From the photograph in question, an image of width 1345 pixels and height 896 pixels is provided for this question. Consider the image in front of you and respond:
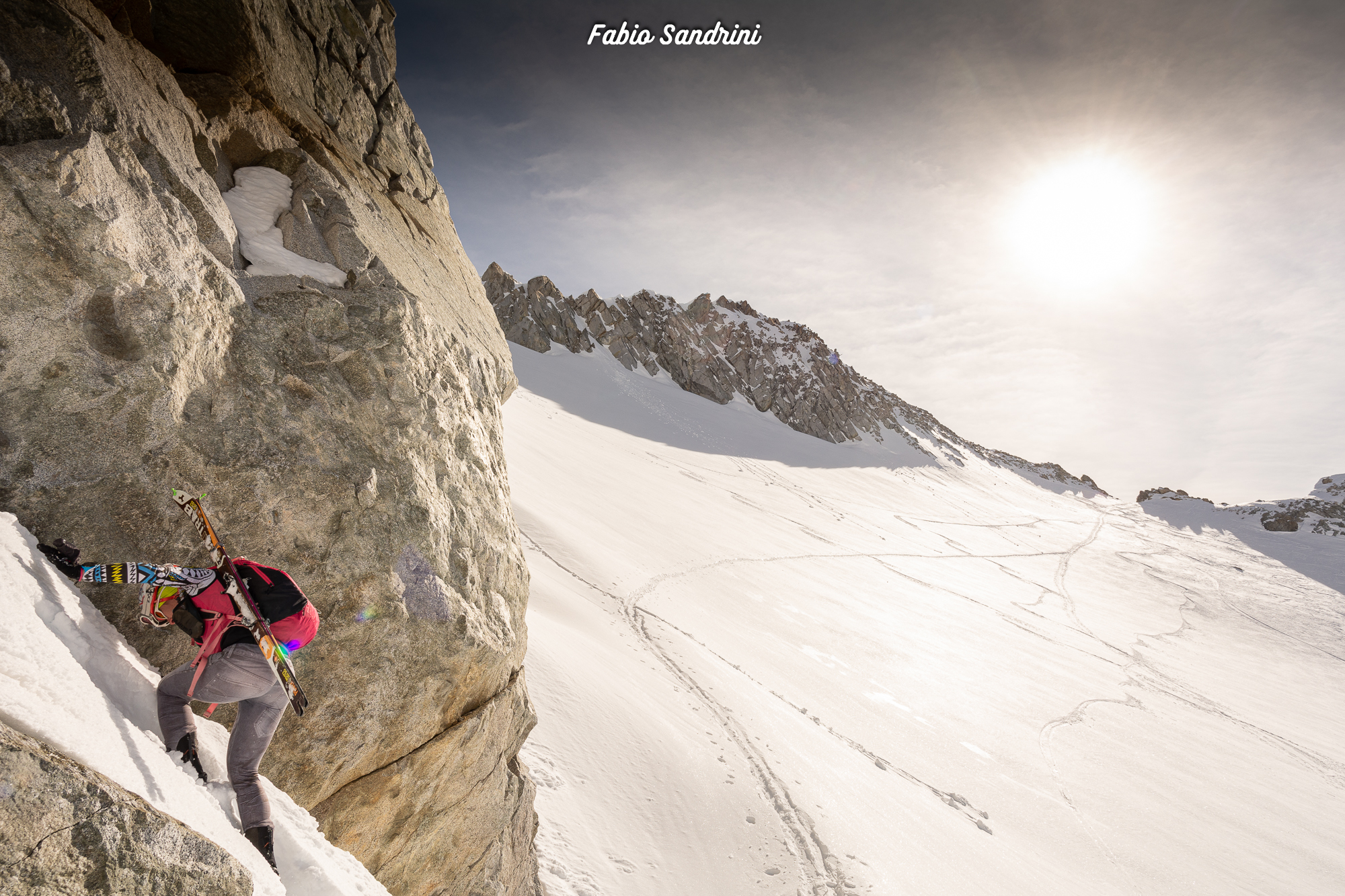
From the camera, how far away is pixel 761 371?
3024 inches

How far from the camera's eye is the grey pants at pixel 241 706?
9.01ft

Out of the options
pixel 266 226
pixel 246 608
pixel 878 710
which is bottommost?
pixel 878 710

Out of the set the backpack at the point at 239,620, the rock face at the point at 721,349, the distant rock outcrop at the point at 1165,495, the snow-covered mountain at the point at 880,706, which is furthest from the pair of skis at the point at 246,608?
the distant rock outcrop at the point at 1165,495

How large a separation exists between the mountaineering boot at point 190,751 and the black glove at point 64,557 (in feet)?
3.08

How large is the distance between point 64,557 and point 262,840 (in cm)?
170

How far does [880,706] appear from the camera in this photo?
44.4 feet

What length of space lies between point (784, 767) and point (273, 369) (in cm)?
963

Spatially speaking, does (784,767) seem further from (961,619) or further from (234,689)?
(961,619)

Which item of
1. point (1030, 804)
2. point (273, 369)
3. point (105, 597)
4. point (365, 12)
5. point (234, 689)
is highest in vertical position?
point (365, 12)

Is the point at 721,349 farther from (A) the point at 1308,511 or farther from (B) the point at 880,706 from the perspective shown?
(A) the point at 1308,511

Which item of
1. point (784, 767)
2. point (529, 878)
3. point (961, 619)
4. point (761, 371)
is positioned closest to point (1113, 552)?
point (961, 619)

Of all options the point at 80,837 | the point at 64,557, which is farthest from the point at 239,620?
the point at 80,837

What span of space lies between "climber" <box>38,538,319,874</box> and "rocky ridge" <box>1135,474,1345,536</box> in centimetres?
8928

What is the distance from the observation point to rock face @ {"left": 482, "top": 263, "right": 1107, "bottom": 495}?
63312mm
